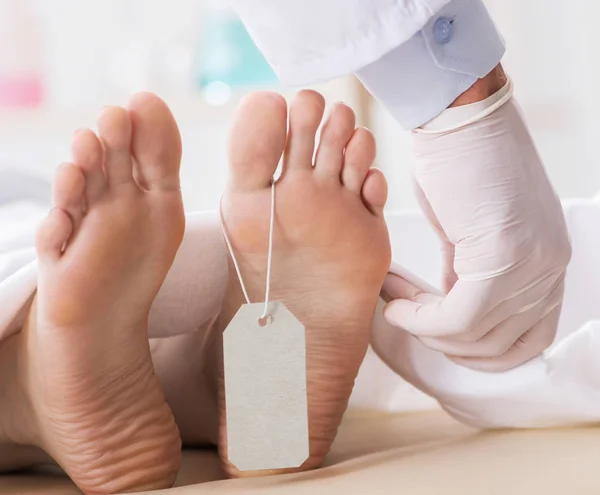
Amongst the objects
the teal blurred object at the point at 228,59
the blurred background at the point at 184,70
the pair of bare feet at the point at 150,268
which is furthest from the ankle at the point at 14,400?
the teal blurred object at the point at 228,59

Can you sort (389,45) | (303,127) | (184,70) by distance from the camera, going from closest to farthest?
(389,45)
(303,127)
(184,70)

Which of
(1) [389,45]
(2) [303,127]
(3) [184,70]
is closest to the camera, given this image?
(1) [389,45]

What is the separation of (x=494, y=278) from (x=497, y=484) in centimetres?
16

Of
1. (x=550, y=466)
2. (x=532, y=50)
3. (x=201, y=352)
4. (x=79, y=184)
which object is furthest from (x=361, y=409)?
(x=532, y=50)

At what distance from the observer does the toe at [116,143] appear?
0.61m

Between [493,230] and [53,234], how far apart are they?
1.05 ft

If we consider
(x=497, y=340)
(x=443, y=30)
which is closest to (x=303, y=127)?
(x=443, y=30)

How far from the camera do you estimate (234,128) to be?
65 cm

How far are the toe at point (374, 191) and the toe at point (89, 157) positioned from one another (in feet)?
0.69

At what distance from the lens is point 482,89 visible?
2.04 feet

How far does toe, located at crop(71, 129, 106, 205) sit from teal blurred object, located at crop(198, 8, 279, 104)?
1668mm

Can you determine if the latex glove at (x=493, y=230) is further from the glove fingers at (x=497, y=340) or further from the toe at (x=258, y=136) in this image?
the toe at (x=258, y=136)

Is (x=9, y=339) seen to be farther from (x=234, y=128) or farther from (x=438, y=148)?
(x=438, y=148)

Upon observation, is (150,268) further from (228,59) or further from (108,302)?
(228,59)
